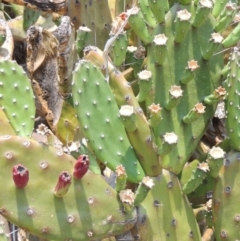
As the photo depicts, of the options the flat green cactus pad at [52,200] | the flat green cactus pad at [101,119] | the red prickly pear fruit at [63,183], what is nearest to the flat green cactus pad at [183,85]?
the flat green cactus pad at [101,119]

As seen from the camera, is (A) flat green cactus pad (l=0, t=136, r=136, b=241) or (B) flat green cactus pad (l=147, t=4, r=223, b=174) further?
(B) flat green cactus pad (l=147, t=4, r=223, b=174)

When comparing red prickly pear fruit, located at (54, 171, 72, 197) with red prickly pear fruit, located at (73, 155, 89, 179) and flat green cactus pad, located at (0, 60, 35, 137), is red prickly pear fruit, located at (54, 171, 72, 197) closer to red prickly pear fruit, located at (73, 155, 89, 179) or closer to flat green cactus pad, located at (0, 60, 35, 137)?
red prickly pear fruit, located at (73, 155, 89, 179)

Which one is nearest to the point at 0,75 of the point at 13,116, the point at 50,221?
the point at 13,116

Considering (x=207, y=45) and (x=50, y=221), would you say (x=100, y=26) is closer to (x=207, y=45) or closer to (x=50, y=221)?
(x=207, y=45)

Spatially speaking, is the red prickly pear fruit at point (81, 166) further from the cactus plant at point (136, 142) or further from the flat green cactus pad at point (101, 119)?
the flat green cactus pad at point (101, 119)

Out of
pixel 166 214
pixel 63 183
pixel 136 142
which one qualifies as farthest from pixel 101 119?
pixel 166 214

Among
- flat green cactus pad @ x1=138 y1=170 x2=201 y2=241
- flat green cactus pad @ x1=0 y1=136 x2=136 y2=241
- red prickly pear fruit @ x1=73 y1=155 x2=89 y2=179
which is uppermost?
red prickly pear fruit @ x1=73 y1=155 x2=89 y2=179

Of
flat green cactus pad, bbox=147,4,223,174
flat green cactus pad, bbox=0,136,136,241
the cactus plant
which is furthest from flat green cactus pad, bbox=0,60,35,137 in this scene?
flat green cactus pad, bbox=147,4,223,174
